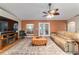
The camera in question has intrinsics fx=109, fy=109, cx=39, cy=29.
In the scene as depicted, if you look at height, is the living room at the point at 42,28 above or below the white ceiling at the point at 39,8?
below

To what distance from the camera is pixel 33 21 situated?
28.2 feet

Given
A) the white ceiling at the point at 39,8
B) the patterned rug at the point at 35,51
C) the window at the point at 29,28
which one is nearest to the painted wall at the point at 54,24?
the window at the point at 29,28

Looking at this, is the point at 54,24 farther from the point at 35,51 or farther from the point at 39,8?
the point at 35,51

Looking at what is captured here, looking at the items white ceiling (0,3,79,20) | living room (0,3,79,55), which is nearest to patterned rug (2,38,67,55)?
living room (0,3,79,55)

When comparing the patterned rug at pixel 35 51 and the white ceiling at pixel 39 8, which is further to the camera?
the white ceiling at pixel 39 8

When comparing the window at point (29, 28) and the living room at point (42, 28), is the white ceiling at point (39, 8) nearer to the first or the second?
the living room at point (42, 28)

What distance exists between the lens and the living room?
17.8 feet

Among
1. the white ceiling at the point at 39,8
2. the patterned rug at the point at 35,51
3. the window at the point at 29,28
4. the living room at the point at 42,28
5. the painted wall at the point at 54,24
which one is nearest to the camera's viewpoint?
the patterned rug at the point at 35,51

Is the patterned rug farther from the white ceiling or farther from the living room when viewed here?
the white ceiling

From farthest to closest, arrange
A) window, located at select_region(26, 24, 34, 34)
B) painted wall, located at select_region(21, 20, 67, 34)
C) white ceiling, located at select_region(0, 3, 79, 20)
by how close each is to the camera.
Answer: window, located at select_region(26, 24, 34, 34) < painted wall, located at select_region(21, 20, 67, 34) < white ceiling, located at select_region(0, 3, 79, 20)

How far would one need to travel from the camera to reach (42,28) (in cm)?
827

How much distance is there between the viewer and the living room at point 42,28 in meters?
5.43

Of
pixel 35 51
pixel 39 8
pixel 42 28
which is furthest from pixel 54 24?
pixel 35 51
